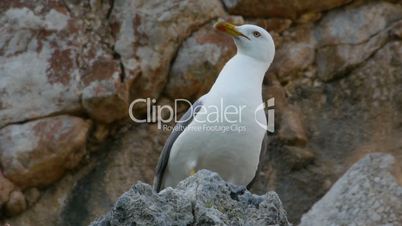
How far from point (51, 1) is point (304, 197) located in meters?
2.43

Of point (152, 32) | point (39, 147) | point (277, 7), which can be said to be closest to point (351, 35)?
point (277, 7)

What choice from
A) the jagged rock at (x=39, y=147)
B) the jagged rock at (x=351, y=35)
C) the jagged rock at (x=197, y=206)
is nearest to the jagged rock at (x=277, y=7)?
the jagged rock at (x=351, y=35)

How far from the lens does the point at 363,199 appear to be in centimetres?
667

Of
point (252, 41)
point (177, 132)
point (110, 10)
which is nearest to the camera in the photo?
point (177, 132)

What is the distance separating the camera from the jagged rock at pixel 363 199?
6.51 m

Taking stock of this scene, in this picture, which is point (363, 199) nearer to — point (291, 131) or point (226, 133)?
point (291, 131)

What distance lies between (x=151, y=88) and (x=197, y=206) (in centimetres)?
352

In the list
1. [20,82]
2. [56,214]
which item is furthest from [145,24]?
[56,214]

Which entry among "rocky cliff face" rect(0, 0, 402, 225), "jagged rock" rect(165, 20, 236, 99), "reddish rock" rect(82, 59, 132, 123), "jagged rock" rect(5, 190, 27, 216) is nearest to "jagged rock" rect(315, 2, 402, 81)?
"rocky cliff face" rect(0, 0, 402, 225)

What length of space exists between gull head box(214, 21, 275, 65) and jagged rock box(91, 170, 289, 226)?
5.61 ft

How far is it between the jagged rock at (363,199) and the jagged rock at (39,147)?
1.76 m

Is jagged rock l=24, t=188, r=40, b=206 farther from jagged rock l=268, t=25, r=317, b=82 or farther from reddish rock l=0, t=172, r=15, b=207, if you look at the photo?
jagged rock l=268, t=25, r=317, b=82

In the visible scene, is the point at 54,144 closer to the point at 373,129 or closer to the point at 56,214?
the point at 56,214

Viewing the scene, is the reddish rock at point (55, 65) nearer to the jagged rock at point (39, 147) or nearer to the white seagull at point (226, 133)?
the jagged rock at point (39, 147)
